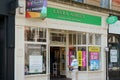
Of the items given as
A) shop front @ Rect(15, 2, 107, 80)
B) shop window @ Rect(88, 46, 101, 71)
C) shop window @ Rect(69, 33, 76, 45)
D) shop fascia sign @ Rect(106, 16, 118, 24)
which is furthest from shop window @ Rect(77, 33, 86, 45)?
shop fascia sign @ Rect(106, 16, 118, 24)

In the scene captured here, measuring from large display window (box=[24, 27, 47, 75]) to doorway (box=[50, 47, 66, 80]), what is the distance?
3.58m

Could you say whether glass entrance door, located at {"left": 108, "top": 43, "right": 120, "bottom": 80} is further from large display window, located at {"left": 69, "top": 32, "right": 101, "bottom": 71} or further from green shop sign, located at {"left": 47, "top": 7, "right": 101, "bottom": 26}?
green shop sign, located at {"left": 47, "top": 7, "right": 101, "bottom": 26}

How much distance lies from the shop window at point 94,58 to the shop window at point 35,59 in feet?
13.6

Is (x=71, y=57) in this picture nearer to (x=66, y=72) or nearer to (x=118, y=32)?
(x=66, y=72)

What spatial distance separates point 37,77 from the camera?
15461 mm

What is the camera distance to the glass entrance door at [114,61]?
68.7 feet

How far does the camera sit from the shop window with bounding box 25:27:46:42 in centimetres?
1519

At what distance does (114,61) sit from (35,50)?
7768mm

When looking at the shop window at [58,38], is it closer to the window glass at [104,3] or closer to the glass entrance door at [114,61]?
the window glass at [104,3]

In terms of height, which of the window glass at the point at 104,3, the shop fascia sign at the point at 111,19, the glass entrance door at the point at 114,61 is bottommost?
the glass entrance door at the point at 114,61

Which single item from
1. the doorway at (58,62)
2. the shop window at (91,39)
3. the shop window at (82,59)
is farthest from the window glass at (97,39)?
the doorway at (58,62)

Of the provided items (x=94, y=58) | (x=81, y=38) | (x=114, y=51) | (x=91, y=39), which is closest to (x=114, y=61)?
(x=114, y=51)

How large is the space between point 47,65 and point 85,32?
393 cm

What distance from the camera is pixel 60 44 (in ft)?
63.6
